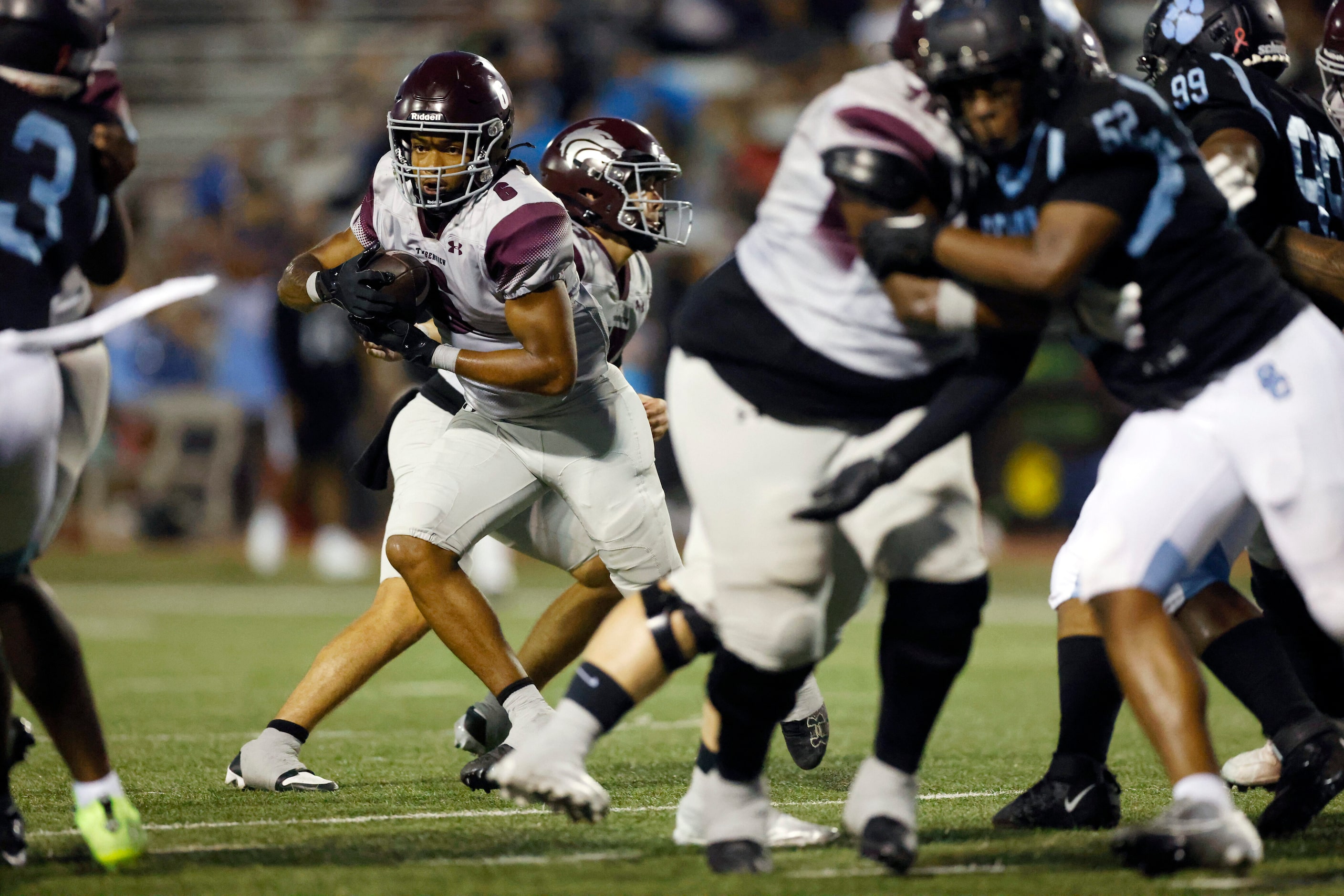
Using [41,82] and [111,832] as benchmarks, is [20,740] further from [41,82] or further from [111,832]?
[41,82]

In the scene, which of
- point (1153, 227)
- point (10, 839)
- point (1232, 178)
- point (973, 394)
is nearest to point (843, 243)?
point (973, 394)

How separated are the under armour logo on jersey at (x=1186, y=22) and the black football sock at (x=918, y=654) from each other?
182 centimetres

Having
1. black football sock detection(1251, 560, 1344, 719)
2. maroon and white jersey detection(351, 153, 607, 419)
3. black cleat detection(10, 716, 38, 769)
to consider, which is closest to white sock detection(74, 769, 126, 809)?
black cleat detection(10, 716, 38, 769)

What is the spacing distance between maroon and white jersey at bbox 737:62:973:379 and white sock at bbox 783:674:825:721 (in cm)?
158

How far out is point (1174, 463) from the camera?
332 centimetres

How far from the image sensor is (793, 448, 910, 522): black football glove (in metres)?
3.14

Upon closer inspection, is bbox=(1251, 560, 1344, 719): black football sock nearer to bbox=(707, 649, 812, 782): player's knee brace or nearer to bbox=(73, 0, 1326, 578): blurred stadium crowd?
bbox=(707, 649, 812, 782): player's knee brace

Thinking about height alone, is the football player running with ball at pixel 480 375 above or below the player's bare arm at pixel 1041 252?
below

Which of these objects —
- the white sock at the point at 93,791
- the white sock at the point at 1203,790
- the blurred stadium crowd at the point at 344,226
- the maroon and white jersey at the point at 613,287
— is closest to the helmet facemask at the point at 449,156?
the maroon and white jersey at the point at 613,287

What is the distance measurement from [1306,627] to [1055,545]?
736 centimetres

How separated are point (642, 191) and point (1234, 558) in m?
1.91

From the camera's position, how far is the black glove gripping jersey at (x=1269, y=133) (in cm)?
406

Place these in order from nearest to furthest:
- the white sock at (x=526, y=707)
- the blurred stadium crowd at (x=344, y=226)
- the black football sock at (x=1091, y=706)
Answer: the black football sock at (x=1091, y=706), the white sock at (x=526, y=707), the blurred stadium crowd at (x=344, y=226)

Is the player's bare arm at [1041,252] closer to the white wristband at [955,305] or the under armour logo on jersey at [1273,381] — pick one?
the white wristband at [955,305]
